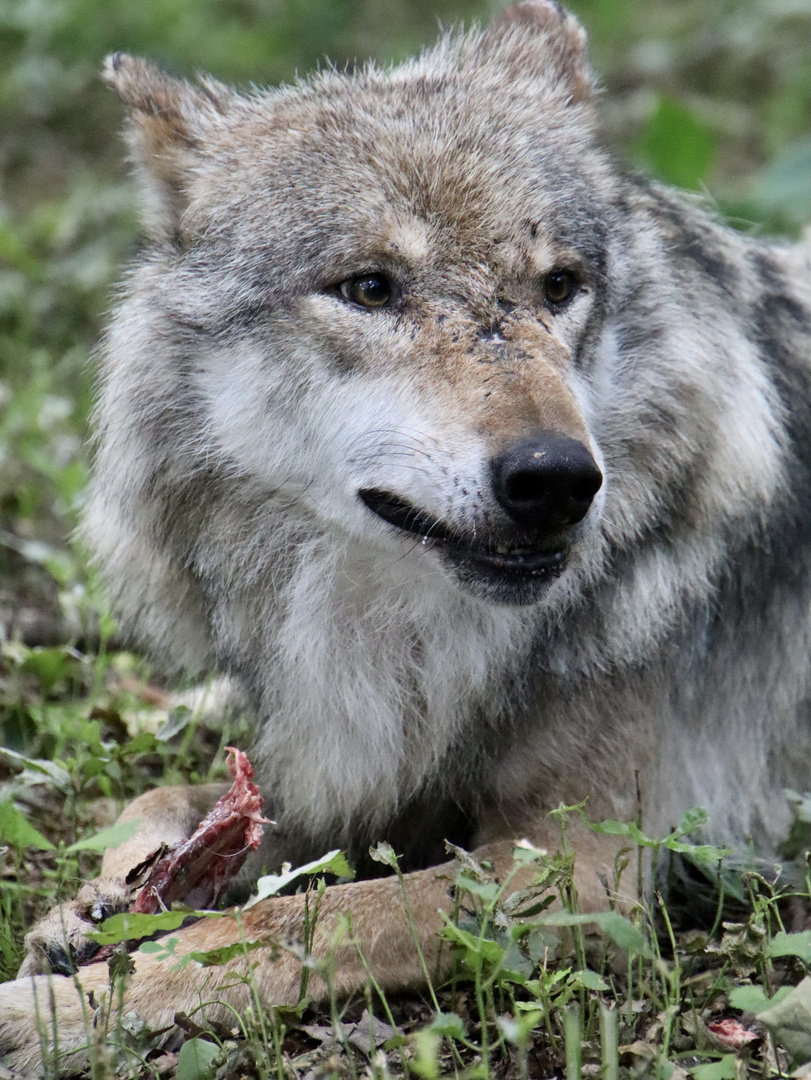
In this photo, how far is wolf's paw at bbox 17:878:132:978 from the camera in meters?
2.63

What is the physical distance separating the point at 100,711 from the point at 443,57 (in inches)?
81.2

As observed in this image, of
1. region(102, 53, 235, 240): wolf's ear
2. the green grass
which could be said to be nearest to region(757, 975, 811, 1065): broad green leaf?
the green grass

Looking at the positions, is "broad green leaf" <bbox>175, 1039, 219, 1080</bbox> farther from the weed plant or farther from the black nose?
the black nose

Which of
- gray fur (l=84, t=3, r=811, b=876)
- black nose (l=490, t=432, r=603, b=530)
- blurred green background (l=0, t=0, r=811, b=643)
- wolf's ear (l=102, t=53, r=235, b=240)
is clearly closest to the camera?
black nose (l=490, t=432, r=603, b=530)

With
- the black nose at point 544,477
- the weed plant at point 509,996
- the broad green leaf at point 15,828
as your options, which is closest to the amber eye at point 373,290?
the black nose at point 544,477

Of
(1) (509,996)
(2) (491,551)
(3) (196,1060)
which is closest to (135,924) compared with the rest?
(3) (196,1060)

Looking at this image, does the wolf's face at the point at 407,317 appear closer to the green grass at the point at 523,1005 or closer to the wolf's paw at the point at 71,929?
the green grass at the point at 523,1005

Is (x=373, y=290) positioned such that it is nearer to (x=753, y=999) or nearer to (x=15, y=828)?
(x=15, y=828)

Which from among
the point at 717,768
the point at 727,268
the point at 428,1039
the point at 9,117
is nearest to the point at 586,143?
the point at 727,268

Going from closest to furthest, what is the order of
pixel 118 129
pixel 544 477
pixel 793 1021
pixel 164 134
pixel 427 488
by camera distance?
pixel 793 1021 → pixel 544 477 → pixel 427 488 → pixel 164 134 → pixel 118 129

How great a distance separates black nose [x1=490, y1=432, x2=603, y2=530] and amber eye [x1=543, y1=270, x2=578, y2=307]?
1.89ft

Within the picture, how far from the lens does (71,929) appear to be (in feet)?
8.77

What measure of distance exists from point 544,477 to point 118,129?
6538 millimetres

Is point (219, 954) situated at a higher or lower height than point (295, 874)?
lower
